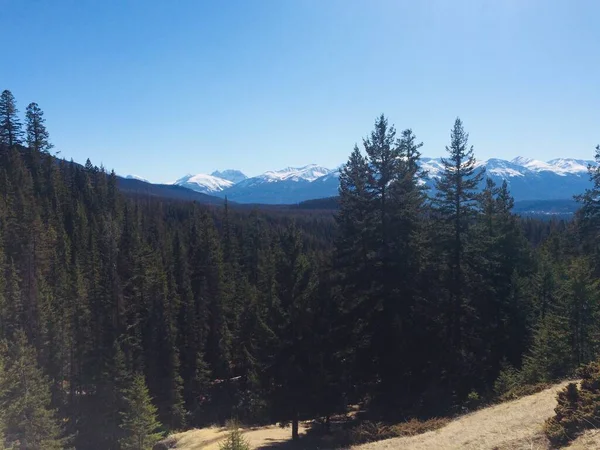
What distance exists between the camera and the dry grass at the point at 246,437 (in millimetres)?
22312

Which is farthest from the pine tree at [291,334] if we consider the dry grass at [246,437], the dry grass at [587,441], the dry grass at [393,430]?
the dry grass at [587,441]

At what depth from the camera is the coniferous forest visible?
2061cm

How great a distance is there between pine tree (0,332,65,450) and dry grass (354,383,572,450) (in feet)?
67.2

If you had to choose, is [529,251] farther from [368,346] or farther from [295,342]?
[295,342]

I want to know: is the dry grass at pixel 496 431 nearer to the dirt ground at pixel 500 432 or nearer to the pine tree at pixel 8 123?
the dirt ground at pixel 500 432

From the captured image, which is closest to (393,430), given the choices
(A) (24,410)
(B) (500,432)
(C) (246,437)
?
(B) (500,432)

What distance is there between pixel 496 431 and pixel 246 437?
14522mm

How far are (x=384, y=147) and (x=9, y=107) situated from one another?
73152mm

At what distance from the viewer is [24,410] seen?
86.0 ft

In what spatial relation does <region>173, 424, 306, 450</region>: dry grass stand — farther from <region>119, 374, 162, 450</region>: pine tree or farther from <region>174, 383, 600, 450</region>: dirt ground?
<region>174, 383, 600, 450</region>: dirt ground

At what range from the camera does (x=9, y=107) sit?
2781 inches

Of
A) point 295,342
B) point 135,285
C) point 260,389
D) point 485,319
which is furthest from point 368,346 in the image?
point 135,285

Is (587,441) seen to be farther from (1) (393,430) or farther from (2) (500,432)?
(1) (393,430)

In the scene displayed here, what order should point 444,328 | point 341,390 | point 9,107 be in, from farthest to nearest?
point 9,107 → point 444,328 → point 341,390
